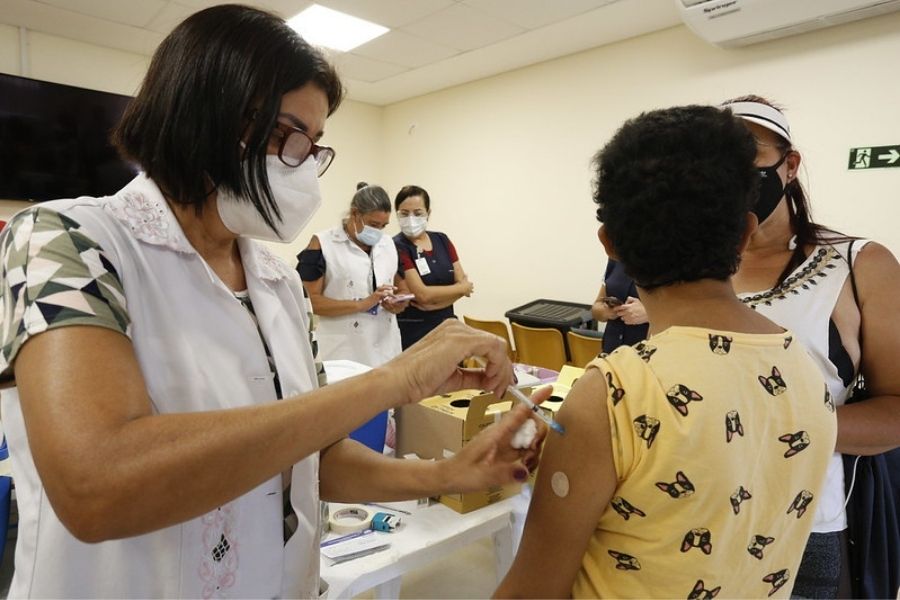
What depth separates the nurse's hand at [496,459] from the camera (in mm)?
893

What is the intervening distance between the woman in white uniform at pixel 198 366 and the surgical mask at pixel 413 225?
249 cm

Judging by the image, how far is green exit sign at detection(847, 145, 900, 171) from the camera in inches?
120

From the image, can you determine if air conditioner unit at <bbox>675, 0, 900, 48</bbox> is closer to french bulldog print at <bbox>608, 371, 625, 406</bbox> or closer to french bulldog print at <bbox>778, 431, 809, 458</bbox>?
french bulldog print at <bbox>778, 431, 809, 458</bbox>

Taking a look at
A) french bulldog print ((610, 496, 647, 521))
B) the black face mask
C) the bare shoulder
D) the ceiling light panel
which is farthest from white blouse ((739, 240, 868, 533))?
the ceiling light panel

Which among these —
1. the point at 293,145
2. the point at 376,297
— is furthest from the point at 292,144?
the point at 376,297

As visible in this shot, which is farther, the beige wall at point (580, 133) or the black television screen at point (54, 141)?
the black television screen at point (54, 141)

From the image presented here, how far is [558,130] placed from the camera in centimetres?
465

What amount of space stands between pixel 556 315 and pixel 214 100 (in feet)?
12.2

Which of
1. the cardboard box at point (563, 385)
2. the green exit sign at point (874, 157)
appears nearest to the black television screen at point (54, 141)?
the cardboard box at point (563, 385)

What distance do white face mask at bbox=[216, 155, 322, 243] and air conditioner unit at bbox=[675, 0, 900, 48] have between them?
3.26 m

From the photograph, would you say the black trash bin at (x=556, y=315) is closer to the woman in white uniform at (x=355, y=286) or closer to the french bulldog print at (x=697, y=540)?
the woman in white uniform at (x=355, y=286)

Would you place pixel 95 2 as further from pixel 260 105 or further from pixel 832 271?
pixel 832 271

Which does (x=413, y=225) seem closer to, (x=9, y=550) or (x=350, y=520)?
(x=350, y=520)

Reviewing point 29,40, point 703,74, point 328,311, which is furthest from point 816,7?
point 29,40
